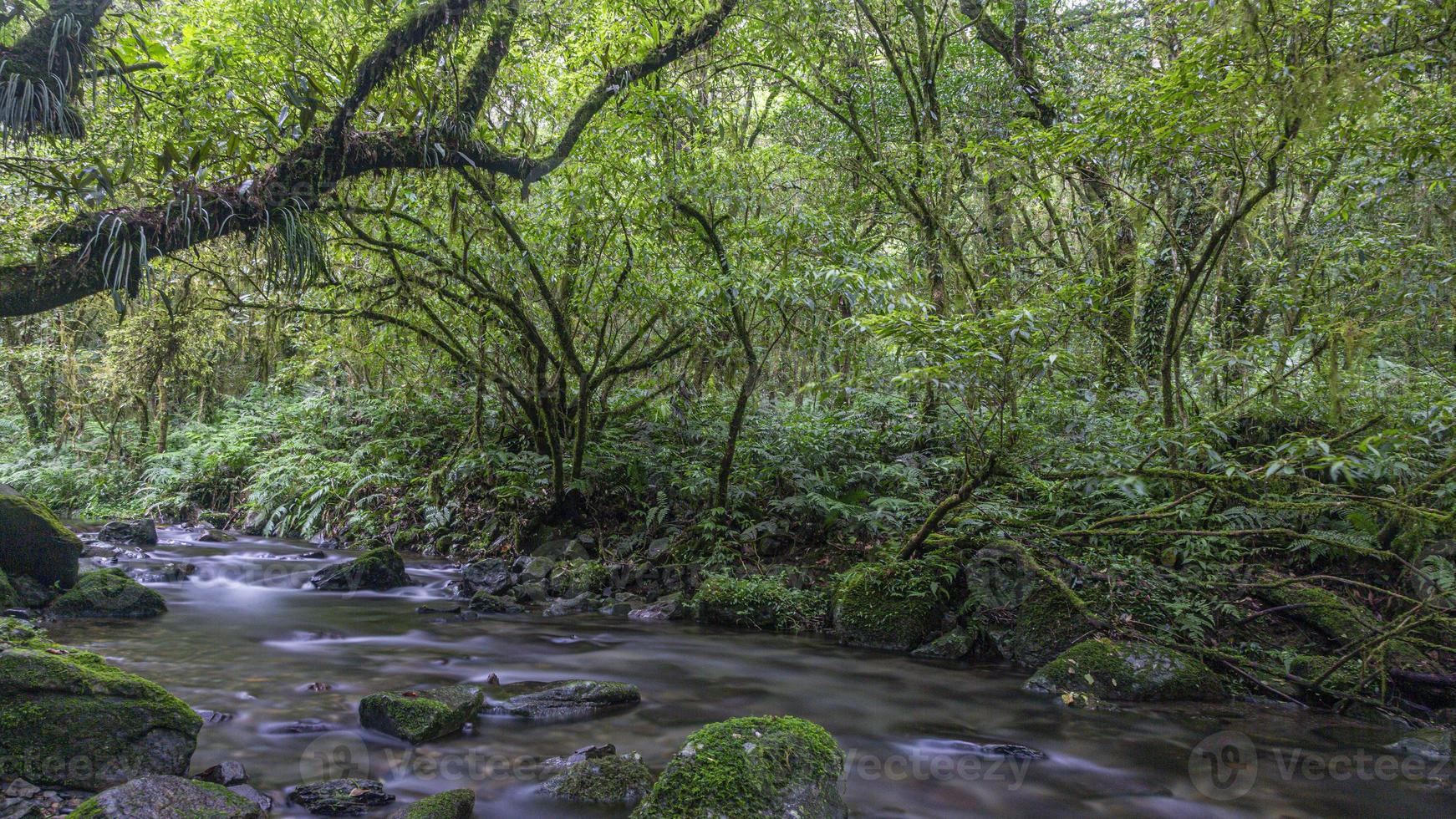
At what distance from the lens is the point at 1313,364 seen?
7.54 metres

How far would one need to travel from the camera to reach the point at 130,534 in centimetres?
1190

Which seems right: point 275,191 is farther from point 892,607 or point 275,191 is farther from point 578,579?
point 892,607

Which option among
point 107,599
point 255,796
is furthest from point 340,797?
point 107,599

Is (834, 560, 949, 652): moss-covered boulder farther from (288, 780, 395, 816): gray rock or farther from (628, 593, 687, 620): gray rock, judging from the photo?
(288, 780, 395, 816): gray rock

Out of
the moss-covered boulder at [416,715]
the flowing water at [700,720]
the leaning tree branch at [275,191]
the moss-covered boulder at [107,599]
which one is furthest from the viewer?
the moss-covered boulder at [107,599]

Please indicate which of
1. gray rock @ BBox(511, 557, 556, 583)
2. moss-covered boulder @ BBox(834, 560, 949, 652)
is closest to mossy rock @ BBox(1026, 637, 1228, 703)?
moss-covered boulder @ BBox(834, 560, 949, 652)

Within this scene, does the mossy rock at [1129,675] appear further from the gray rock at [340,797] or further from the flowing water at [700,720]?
the gray rock at [340,797]

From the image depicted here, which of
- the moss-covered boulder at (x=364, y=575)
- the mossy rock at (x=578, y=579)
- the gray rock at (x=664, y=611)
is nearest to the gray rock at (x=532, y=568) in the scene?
the mossy rock at (x=578, y=579)

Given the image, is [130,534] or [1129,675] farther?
[130,534]

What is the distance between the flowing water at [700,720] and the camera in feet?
14.1

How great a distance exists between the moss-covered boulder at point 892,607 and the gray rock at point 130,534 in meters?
10.8

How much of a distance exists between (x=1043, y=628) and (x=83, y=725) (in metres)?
6.64

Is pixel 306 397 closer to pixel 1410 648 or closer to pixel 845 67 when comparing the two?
pixel 845 67

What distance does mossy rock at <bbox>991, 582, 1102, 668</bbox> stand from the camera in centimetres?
668
